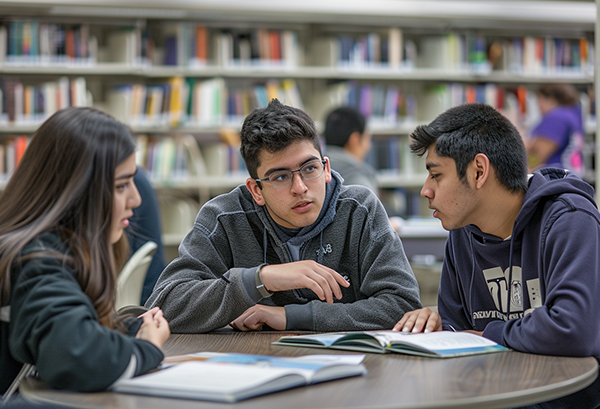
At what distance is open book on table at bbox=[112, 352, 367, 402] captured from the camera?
0.84 meters

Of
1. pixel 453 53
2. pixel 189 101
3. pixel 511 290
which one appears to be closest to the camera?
pixel 511 290

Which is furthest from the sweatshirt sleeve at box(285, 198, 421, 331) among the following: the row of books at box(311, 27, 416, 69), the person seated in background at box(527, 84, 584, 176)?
the row of books at box(311, 27, 416, 69)

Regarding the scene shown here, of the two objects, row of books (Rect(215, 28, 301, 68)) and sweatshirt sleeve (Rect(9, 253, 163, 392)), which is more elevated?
row of books (Rect(215, 28, 301, 68))

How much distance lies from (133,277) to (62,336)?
1421 mm

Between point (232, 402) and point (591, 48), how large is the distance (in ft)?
16.7

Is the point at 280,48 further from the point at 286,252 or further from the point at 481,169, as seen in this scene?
the point at 481,169

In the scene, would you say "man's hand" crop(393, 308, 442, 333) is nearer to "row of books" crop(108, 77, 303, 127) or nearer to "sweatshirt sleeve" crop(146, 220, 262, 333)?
"sweatshirt sleeve" crop(146, 220, 262, 333)

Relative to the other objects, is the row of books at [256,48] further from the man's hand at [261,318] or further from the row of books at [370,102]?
the man's hand at [261,318]

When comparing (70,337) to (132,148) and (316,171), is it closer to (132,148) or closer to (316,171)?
(132,148)

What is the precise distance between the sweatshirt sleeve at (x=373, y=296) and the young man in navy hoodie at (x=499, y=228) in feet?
0.23

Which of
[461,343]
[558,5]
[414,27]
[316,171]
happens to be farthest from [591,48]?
[461,343]

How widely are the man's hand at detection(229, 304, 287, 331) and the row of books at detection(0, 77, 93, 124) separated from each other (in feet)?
10.0

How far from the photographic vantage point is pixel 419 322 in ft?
4.50

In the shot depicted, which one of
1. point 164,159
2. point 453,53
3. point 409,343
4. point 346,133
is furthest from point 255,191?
point 453,53
